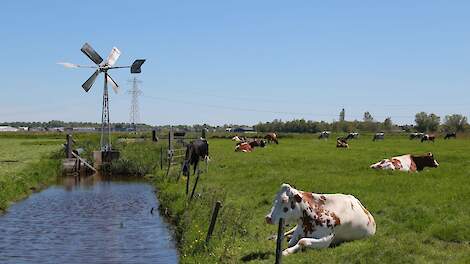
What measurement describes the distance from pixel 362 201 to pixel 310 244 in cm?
595

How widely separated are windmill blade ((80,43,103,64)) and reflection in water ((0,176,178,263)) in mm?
28071

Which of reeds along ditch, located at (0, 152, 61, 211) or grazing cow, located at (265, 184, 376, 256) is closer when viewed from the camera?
grazing cow, located at (265, 184, 376, 256)

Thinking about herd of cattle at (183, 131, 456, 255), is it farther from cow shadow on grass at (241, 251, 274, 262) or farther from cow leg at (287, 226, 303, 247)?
cow shadow on grass at (241, 251, 274, 262)

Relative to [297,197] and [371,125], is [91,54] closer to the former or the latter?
[297,197]

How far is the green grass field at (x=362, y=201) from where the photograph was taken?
11.9 m

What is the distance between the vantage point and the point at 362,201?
1788 centimetres

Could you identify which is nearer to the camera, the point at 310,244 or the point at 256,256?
the point at 310,244

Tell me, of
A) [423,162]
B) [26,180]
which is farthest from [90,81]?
[423,162]

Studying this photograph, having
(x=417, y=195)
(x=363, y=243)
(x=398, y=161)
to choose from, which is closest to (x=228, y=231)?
(x=363, y=243)

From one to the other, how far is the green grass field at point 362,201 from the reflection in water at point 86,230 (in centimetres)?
101

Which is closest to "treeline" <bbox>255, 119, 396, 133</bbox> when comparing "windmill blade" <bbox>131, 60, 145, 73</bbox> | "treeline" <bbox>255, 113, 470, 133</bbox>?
"treeline" <bbox>255, 113, 470, 133</bbox>

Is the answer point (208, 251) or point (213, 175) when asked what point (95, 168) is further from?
point (208, 251)

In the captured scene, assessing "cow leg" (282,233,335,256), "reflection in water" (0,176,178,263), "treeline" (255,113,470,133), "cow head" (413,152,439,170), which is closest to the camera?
"cow leg" (282,233,335,256)

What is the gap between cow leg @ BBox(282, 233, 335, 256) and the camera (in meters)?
12.3
